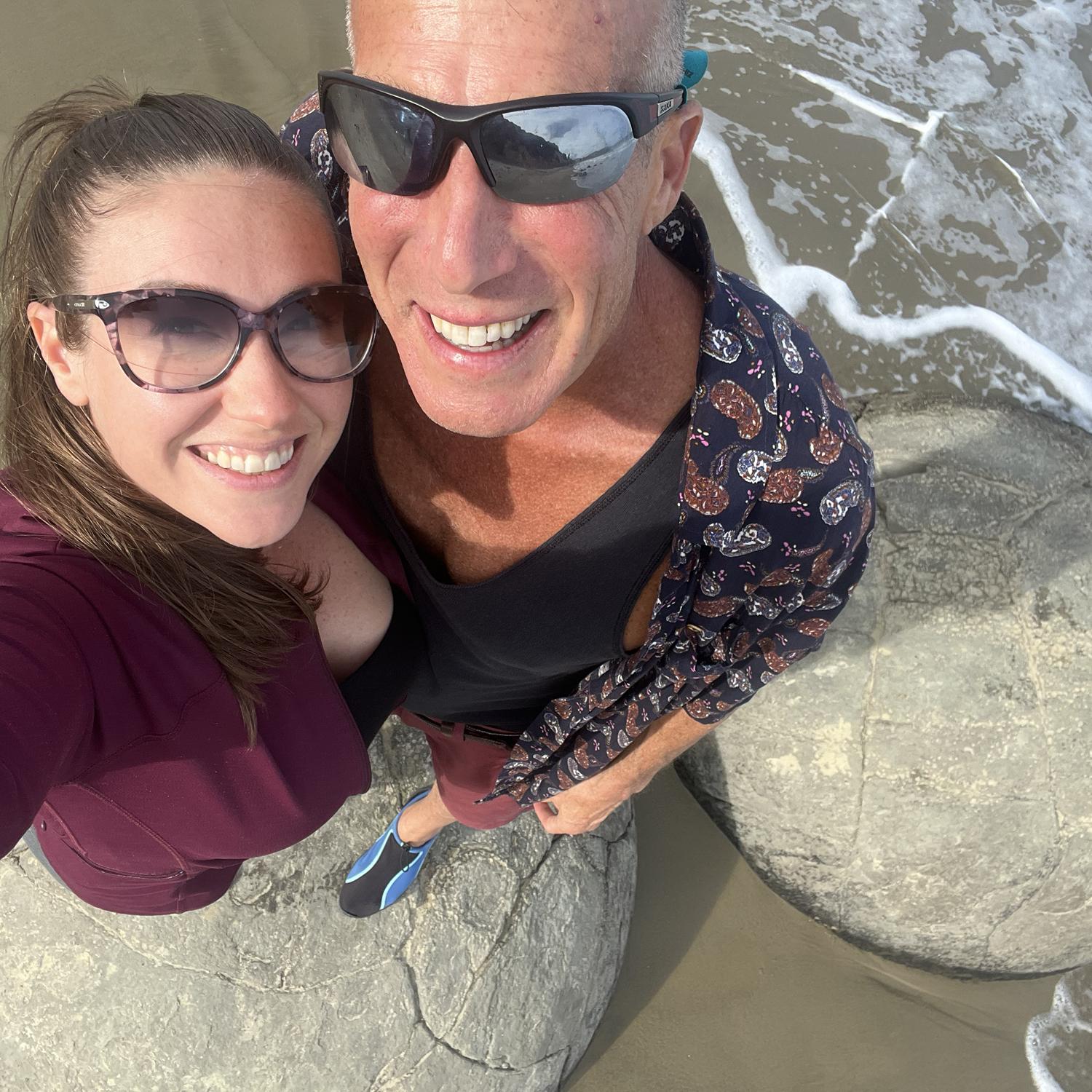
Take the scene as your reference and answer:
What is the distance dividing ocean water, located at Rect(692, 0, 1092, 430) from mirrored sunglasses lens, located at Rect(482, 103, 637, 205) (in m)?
3.31

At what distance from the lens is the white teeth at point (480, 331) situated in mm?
1376

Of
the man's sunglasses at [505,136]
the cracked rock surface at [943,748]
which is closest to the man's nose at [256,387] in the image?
the man's sunglasses at [505,136]

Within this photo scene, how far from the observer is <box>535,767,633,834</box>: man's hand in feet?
8.45

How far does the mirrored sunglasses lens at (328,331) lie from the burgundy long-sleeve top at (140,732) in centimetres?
36

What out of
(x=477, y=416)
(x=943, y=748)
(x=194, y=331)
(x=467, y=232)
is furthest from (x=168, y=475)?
(x=943, y=748)

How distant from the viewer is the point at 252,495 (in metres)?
1.46

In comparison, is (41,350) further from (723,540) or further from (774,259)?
(774,259)

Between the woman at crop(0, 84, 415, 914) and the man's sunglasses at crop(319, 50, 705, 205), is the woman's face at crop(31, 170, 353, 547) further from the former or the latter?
the man's sunglasses at crop(319, 50, 705, 205)

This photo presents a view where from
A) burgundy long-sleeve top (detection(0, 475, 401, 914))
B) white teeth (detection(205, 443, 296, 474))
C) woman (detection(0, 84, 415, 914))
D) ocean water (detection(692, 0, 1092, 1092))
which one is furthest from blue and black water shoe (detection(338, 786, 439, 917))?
ocean water (detection(692, 0, 1092, 1092))

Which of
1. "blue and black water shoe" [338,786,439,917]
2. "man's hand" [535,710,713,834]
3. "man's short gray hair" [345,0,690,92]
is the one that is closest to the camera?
"man's short gray hair" [345,0,690,92]

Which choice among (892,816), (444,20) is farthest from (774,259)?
(444,20)

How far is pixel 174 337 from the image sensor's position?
136 cm

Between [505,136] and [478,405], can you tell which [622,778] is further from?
[505,136]

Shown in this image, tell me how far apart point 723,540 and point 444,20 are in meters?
0.93
